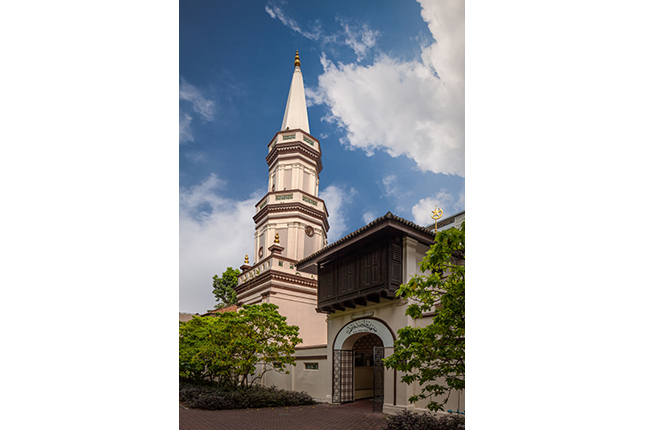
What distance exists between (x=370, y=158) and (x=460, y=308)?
1507mm

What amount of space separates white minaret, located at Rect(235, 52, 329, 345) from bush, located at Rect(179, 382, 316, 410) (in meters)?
2.22

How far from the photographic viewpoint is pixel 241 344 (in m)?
6.45

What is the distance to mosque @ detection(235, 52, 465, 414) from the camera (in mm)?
5504

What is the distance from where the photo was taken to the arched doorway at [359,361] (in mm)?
5727

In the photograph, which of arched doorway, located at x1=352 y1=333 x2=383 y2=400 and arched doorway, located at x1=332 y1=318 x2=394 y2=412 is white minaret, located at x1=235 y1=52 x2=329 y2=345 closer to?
arched doorway, located at x1=352 y1=333 x2=383 y2=400

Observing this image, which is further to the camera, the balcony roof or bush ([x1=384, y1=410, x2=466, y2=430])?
the balcony roof

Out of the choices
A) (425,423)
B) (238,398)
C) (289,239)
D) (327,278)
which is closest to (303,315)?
(289,239)

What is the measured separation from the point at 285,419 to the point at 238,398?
126cm

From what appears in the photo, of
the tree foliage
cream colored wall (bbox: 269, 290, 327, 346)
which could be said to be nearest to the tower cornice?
cream colored wall (bbox: 269, 290, 327, 346)

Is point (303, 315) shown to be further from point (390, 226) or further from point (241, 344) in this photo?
point (390, 226)

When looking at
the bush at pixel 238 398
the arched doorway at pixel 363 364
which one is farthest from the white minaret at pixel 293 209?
the bush at pixel 238 398
